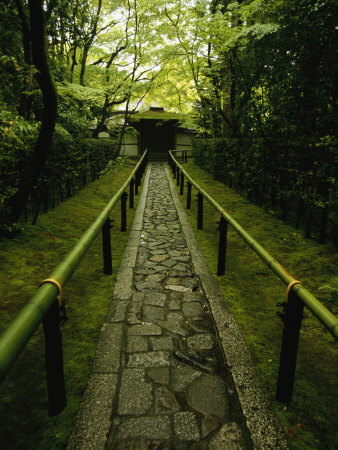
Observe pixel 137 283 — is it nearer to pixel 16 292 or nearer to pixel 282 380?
pixel 16 292

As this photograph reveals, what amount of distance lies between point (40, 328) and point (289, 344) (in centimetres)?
262

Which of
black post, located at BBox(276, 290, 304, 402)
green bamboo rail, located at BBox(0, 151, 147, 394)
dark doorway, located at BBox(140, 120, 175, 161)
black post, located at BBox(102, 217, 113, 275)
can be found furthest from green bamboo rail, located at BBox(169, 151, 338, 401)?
dark doorway, located at BBox(140, 120, 175, 161)

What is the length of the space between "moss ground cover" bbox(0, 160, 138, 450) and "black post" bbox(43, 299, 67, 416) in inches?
4.4

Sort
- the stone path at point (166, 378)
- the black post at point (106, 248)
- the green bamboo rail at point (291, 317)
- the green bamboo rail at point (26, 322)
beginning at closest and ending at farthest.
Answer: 1. the green bamboo rail at point (26, 322)
2. the green bamboo rail at point (291, 317)
3. the stone path at point (166, 378)
4. the black post at point (106, 248)

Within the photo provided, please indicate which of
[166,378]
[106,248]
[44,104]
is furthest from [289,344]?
[44,104]

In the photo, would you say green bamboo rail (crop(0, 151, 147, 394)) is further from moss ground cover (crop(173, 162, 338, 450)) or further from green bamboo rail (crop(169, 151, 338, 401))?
moss ground cover (crop(173, 162, 338, 450))

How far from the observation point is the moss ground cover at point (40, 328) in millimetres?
1980

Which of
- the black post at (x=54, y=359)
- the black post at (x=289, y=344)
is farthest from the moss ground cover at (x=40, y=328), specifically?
the black post at (x=289, y=344)

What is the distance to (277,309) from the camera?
11.8 feet

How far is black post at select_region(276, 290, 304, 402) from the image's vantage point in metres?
1.98

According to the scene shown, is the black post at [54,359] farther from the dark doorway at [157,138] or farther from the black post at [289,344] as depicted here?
the dark doorway at [157,138]

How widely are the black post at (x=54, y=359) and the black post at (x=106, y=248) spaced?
2.36 metres

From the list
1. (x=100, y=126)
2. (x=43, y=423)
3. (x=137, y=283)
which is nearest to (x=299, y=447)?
(x=43, y=423)

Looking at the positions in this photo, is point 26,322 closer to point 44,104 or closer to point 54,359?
point 54,359
